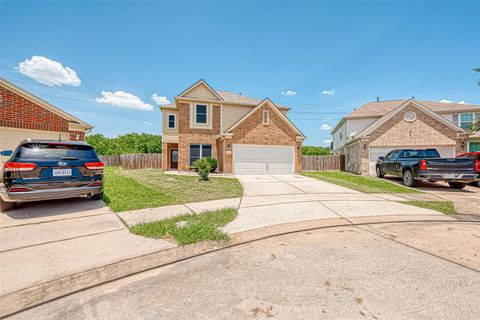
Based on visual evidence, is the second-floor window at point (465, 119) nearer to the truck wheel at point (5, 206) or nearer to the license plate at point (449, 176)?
the license plate at point (449, 176)

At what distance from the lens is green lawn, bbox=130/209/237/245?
12.0 ft

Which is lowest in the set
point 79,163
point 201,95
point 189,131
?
point 79,163

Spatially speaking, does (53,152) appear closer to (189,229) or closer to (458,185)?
(189,229)

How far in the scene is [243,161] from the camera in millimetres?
14977

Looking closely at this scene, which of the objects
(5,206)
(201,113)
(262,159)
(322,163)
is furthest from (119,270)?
(322,163)

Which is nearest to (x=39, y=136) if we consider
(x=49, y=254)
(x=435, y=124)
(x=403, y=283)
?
(x=49, y=254)

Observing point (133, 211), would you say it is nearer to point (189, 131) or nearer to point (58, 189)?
point (58, 189)

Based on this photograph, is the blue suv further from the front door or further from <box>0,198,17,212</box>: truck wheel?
the front door

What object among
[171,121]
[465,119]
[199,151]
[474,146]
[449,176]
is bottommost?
[449,176]

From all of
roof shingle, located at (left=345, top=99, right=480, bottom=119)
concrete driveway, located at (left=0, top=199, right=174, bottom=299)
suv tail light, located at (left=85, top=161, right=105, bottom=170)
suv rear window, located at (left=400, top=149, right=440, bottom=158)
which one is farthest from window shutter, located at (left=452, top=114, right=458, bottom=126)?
suv tail light, located at (left=85, top=161, right=105, bottom=170)

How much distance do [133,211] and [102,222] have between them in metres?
0.81

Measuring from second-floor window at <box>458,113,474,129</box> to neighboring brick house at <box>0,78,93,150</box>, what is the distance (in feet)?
103

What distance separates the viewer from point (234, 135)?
14.8m

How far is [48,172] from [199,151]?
11.8 m
